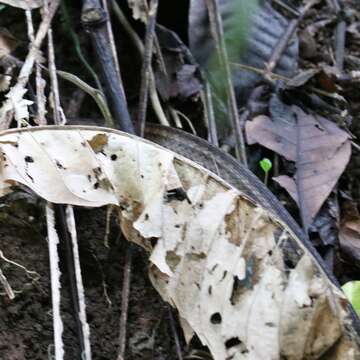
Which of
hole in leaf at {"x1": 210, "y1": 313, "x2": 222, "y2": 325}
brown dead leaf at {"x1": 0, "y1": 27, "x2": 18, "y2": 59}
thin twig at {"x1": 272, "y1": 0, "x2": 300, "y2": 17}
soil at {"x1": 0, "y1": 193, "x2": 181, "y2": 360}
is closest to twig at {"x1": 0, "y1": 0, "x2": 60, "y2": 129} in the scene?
brown dead leaf at {"x1": 0, "y1": 27, "x2": 18, "y2": 59}

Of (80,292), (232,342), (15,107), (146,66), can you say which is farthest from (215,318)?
(146,66)

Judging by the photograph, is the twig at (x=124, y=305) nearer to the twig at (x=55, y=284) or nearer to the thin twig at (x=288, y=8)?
the twig at (x=55, y=284)

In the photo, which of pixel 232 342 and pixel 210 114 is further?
pixel 210 114

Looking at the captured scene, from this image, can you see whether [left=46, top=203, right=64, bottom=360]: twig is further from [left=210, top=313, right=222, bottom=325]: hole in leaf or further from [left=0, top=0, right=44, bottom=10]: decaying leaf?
[left=0, top=0, right=44, bottom=10]: decaying leaf

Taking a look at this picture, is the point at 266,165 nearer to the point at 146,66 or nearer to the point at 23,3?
the point at 146,66

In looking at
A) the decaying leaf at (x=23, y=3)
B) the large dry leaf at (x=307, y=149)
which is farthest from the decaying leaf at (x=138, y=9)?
the large dry leaf at (x=307, y=149)

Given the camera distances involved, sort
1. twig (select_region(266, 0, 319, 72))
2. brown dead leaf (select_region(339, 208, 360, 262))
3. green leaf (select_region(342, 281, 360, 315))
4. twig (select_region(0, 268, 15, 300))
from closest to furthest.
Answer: twig (select_region(0, 268, 15, 300)) < green leaf (select_region(342, 281, 360, 315)) < brown dead leaf (select_region(339, 208, 360, 262)) < twig (select_region(266, 0, 319, 72))
